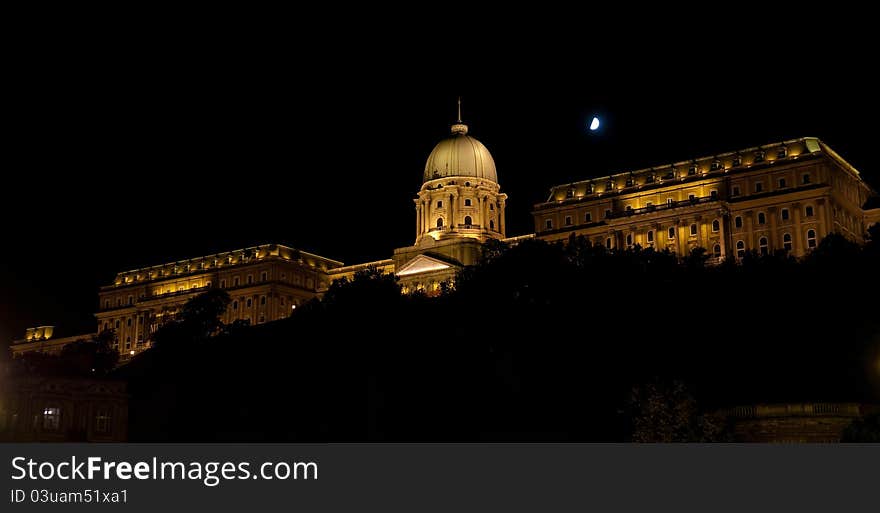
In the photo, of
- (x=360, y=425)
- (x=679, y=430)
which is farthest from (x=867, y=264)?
(x=360, y=425)

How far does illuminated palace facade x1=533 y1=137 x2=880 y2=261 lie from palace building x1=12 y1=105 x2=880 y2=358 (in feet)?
0.36

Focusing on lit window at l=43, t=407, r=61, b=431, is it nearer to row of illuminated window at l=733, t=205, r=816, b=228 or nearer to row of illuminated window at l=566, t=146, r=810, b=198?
row of illuminated window at l=566, t=146, r=810, b=198

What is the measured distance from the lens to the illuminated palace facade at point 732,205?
102938 millimetres

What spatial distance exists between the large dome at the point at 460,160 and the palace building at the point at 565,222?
18 cm

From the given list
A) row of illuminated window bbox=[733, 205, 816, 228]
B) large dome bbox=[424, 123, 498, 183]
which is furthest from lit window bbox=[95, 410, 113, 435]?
large dome bbox=[424, 123, 498, 183]

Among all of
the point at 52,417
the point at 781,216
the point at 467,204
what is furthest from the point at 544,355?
the point at 467,204

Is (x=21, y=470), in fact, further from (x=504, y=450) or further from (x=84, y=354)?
(x=84, y=354)

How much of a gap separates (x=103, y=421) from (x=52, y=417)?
3.53 metres

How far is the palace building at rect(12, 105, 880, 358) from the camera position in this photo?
104562 millimetres

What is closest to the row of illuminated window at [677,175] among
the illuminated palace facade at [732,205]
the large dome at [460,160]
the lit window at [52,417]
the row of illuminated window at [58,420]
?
the illuminated palace facade at [732,205]

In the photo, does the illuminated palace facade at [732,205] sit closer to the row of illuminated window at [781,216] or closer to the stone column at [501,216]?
the row of illuminated window at [781,216]

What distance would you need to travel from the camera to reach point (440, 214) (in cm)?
13988

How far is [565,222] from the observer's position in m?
119

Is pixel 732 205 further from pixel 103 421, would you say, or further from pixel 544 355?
pixel 103 421
